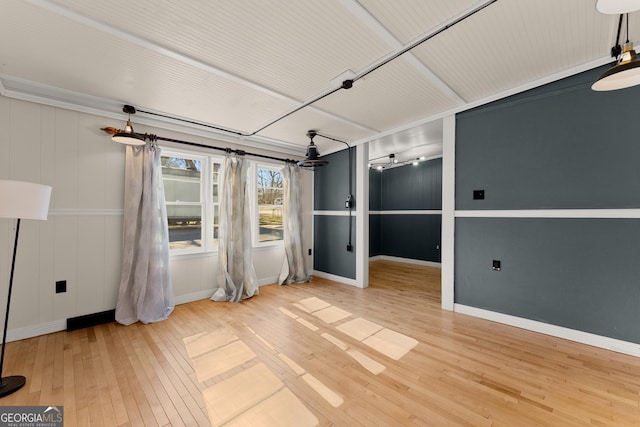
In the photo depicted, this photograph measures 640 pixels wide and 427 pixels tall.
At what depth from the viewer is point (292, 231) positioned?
5027mm

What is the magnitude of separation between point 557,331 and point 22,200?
5043mm

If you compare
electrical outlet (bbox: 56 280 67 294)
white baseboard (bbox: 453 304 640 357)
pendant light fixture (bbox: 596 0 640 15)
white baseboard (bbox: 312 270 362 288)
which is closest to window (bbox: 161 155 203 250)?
electrical outlet (bbox: 56 280 67 294)

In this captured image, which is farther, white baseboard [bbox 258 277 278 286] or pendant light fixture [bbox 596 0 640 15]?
white baseboard [bbox 258 277 278 286]

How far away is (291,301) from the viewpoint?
394 cm

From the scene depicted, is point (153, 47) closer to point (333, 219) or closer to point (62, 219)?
point (62, 219)

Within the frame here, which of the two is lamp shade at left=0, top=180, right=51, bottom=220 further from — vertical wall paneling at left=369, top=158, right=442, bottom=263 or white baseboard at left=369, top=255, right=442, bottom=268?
white baseboard at left=369, top=255, right=442, bottom=268

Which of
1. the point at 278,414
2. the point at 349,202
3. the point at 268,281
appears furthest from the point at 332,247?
the point at 278,414

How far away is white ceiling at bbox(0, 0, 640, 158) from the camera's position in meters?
1.74

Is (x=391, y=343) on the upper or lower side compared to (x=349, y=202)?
lower

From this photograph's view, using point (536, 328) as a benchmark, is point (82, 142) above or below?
above

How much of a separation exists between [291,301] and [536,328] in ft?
10.3

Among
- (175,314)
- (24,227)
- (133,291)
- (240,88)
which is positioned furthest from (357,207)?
(24,227)

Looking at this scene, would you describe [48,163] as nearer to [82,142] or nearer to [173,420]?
[82,142]

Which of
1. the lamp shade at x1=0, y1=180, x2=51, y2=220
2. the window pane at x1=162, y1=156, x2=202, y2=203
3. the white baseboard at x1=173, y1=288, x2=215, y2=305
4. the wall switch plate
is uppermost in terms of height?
the window pane at x1=162, y1=156, x2=202, y2=203
